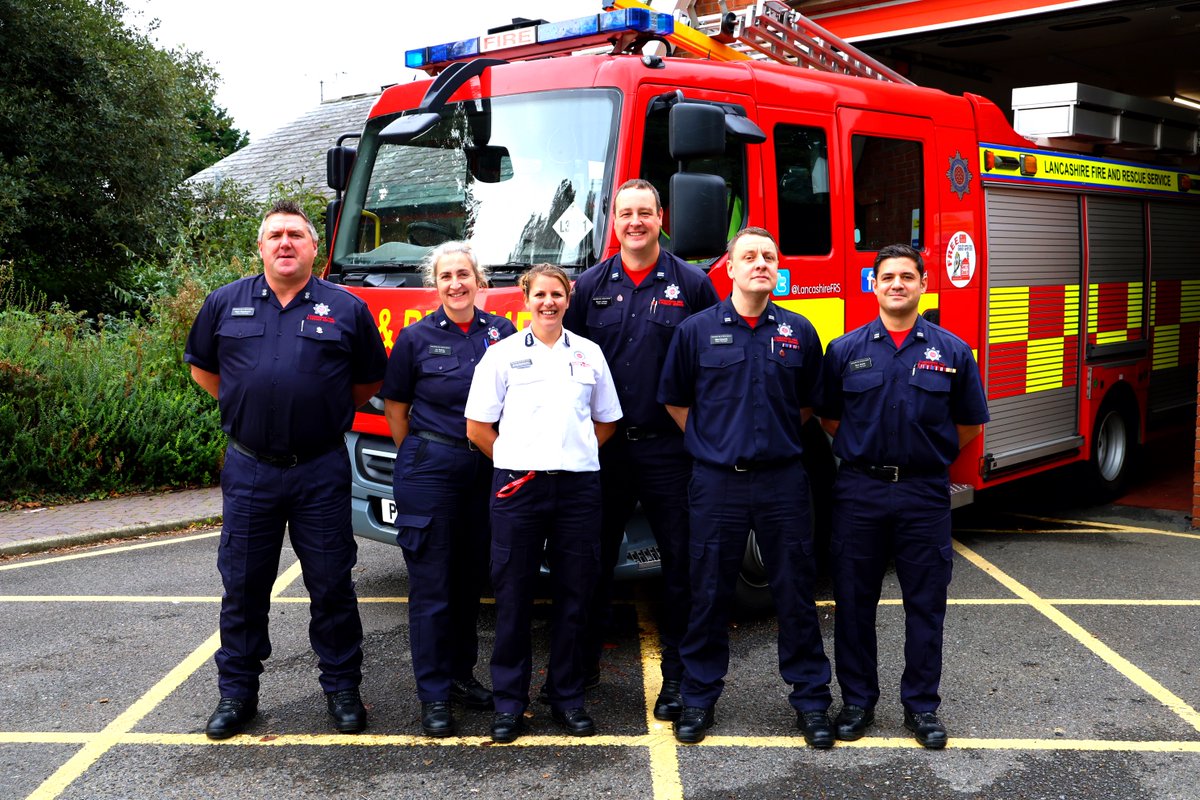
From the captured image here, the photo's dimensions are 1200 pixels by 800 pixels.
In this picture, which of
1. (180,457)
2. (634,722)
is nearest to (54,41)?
(180,457)

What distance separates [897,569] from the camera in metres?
→ 4.25

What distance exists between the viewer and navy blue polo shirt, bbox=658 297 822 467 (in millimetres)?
4203

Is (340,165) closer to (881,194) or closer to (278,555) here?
(278,555)

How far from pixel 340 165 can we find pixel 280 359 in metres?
2.37

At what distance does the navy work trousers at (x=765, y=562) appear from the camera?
4.24 metres

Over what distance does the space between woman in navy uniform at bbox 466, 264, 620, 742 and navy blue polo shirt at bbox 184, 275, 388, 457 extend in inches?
22.8

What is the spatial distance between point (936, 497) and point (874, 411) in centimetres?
40

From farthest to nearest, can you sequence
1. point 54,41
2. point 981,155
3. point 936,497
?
point 54,41 → point 981,155 → point 936,497

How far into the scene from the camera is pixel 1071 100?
24.4 feet

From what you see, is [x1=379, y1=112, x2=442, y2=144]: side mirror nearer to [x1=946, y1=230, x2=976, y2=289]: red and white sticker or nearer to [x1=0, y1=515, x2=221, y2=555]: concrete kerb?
[x1=946, y1=230, x2=976, y2=289]: red and white sticker

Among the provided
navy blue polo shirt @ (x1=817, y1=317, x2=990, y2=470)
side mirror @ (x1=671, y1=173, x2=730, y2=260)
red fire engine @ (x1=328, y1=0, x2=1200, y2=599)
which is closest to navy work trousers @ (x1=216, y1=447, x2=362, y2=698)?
red fire engine @ (x1=328, y1=0, x2=1200, y2=599)

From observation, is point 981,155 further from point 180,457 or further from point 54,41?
point 54,41

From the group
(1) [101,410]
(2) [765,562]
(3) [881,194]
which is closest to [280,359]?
(2) [765,562]

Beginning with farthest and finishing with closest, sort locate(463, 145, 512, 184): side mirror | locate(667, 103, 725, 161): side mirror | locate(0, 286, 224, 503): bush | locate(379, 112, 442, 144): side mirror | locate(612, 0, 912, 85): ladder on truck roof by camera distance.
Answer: locate(0, 286, 224, 503): bush
locate(612, 0, 912, 85): ladder on truck roof
locate(379, 112, 442, 144): side mirror
locate(463, 145, 512, 184): side mirror
locate(667, 103, 725, 161): side mirror
